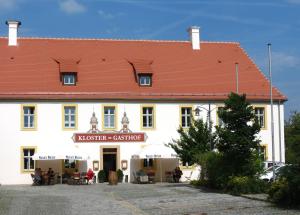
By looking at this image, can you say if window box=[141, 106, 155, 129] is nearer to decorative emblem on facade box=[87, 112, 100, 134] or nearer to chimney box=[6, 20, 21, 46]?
decorative emblem on facade box=[87, 112, 100, 134]

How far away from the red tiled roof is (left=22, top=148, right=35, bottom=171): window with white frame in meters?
3.75

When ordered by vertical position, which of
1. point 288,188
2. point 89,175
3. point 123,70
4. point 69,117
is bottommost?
point 89,175

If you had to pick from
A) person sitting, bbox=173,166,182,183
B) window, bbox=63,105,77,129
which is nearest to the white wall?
window, bbox=63,105,77,129

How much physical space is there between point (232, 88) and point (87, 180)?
13323 mm

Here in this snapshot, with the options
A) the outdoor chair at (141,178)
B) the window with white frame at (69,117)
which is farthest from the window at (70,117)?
the outdoor chair at (141,178)

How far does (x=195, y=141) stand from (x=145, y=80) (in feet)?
27.7

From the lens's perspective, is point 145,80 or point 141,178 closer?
point 141,178

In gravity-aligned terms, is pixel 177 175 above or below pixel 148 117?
below

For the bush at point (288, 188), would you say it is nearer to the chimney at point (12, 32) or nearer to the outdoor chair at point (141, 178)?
the outdoor chair at point (141, 178)

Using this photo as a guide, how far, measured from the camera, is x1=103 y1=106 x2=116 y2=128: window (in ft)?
146

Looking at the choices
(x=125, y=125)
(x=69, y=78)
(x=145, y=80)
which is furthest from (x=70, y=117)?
(x=145, y=80)

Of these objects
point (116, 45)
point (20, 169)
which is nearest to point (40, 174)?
point (20, 169)

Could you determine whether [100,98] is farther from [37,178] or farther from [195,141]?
[195,141]

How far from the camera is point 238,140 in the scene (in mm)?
29828
